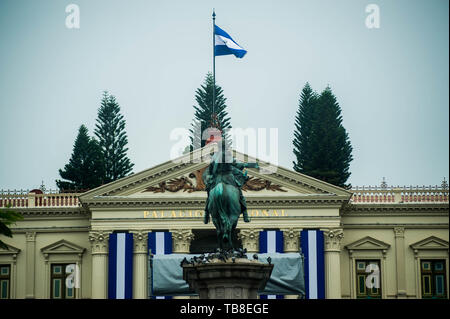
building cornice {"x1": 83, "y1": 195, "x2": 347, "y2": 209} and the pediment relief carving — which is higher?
the pediment relief carving

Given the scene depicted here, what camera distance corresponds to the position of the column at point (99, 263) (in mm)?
72375

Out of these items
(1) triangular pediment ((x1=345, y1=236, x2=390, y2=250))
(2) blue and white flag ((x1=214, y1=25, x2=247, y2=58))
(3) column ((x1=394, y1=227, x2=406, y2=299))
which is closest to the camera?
(2) blue and white flag ((x1=214, y1=25, x2=247, y2=58))

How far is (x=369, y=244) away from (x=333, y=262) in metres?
3.91

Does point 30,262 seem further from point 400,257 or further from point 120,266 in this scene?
point 400,257

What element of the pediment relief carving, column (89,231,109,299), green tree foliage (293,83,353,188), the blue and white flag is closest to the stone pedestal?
the blue and white flag

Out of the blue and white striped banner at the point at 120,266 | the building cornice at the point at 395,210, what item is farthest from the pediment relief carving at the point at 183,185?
the building cornice at the point at 395,210

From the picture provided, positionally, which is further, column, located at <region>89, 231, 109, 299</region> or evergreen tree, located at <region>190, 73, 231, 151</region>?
evergreen tree, located at <region>190, 73, 231, 151</region>

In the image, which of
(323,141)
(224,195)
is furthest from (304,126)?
(224,195)

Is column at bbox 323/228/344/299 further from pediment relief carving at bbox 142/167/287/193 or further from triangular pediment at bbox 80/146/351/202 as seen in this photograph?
pediment relief carving at bbox 142/167/287/193

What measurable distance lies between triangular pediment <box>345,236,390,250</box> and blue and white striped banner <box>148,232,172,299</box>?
11159 millimetres

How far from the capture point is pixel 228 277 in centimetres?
3381

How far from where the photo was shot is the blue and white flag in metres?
60.3

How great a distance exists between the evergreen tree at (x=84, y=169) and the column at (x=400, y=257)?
1016 inches
